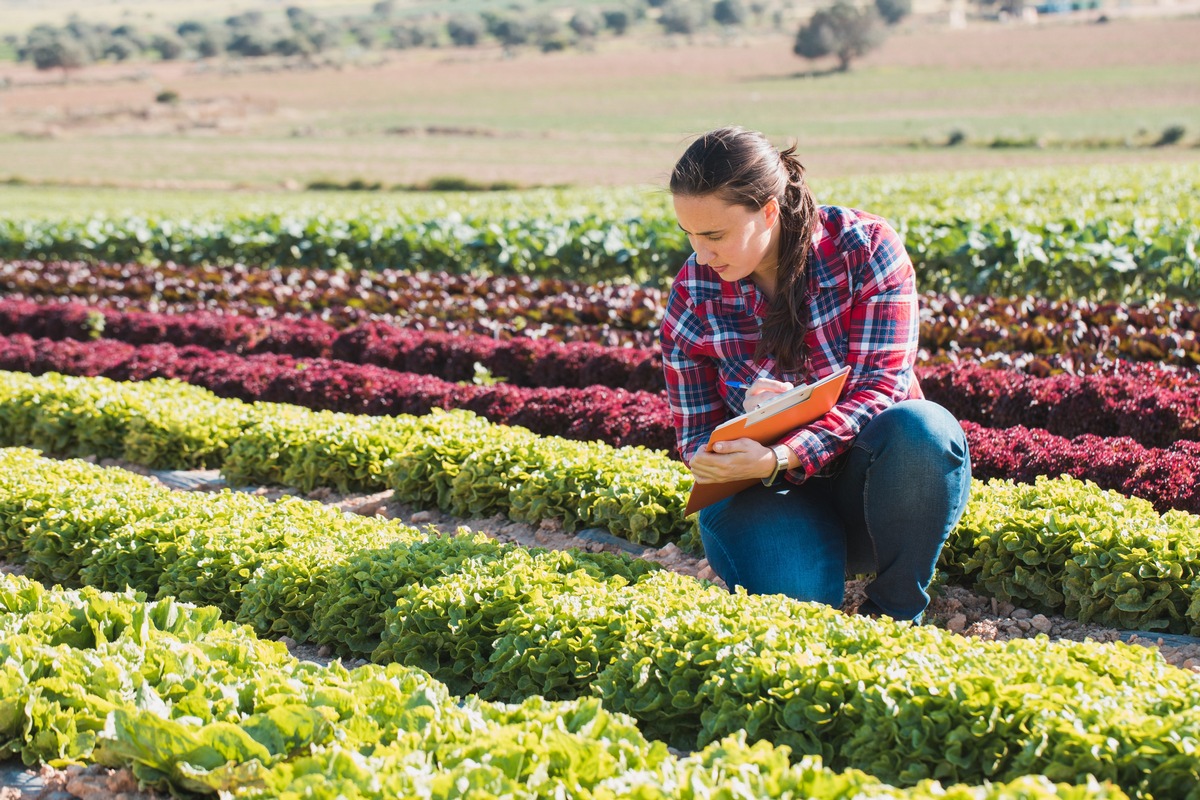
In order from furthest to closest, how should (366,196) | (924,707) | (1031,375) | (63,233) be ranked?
(366,196) < (63,233) < (1031,375) < (924,707)

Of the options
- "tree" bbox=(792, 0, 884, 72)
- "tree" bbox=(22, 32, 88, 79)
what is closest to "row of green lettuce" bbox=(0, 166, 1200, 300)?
"tree" bbox=(792, 0, 884, 72)

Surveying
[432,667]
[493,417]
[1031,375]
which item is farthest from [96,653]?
[1031,375]

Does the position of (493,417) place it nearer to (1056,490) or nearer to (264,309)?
(1056,490)

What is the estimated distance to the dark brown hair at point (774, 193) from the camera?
12.4 feet

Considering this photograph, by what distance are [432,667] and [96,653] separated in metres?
1.10

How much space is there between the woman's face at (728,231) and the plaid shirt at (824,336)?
0.22 metres

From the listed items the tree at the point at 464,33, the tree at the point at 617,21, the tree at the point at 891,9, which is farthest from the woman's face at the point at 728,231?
the tree at the point at 617,21

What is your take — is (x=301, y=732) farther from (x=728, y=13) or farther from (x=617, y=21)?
(x=728, y=13)

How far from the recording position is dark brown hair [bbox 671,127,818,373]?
3.77 metres

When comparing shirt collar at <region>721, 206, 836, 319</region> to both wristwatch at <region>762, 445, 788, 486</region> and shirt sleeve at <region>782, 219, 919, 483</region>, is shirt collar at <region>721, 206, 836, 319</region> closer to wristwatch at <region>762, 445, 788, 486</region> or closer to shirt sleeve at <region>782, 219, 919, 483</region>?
shirt sleeve at <region>782, 219, 919, 483</region>

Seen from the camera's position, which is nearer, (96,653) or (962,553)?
(96,653)

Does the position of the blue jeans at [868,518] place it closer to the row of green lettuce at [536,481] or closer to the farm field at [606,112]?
the row of green lettuce at [536,481]

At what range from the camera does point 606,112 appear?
62812 mm

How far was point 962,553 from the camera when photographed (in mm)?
4809
